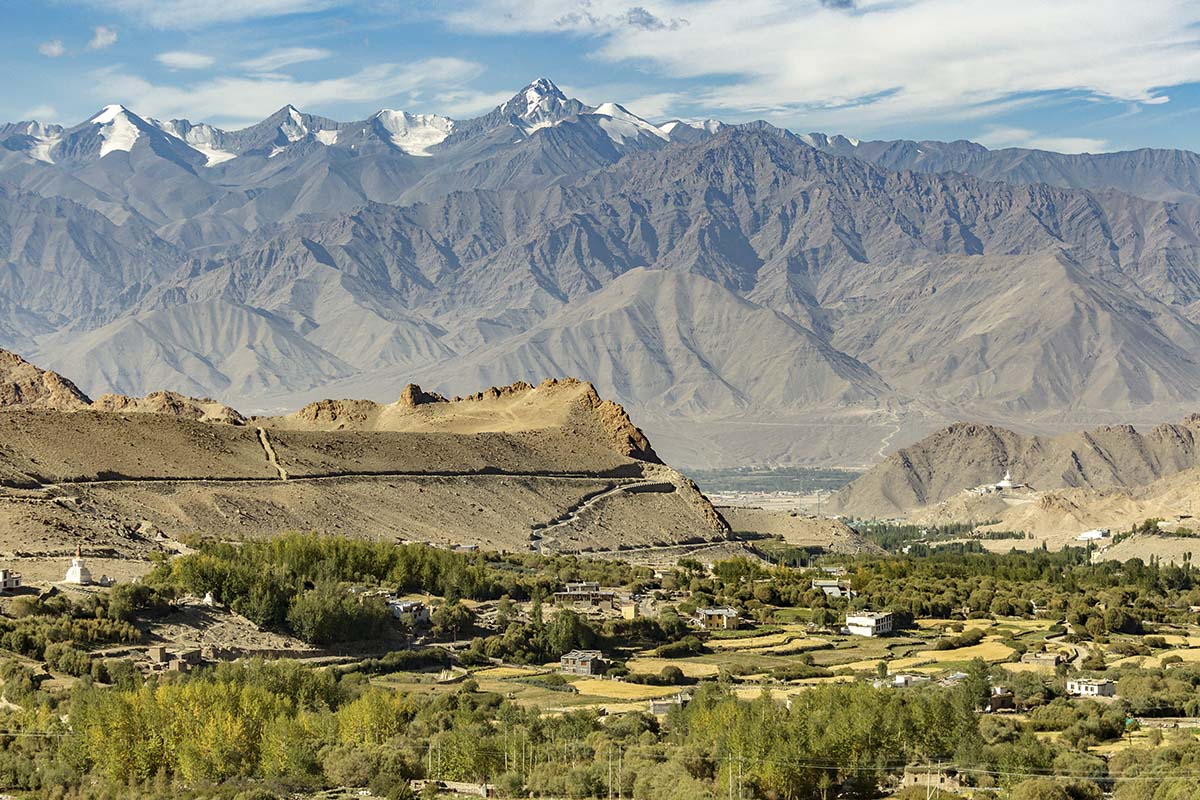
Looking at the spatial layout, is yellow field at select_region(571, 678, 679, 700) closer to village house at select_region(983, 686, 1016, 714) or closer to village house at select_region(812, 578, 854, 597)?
village house at select_region(983, 686, 1016, 714)

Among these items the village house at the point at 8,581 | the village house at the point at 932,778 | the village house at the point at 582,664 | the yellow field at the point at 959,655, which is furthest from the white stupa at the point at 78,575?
the village house at the point at 932,778

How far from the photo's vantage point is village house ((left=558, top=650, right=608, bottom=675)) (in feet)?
243

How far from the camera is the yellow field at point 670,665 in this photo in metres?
74.4

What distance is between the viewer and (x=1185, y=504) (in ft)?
620

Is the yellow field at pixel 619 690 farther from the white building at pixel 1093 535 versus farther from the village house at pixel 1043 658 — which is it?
the white building at pixel 1093 535

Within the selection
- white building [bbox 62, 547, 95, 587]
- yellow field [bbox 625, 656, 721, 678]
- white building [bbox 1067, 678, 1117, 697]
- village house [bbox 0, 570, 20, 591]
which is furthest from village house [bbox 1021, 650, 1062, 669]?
village house [bbox 0, 570, 20, 591]

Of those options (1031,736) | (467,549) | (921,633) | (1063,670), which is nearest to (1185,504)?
(467,549)

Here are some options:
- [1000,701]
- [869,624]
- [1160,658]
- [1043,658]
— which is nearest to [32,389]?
[869,624]

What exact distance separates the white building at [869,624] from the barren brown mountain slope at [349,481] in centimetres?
3198

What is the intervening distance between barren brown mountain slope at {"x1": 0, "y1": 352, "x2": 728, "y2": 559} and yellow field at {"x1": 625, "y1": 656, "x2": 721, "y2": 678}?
25.6 metres

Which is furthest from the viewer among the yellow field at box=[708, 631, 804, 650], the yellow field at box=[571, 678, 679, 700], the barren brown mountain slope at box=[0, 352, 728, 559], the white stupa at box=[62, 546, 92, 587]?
the barren brown mountain slope at box=[0, 352, 728, 559]

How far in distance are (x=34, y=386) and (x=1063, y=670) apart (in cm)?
12869

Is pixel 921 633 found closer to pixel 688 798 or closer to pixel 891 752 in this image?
pixel 891 752

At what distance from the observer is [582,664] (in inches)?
2928
